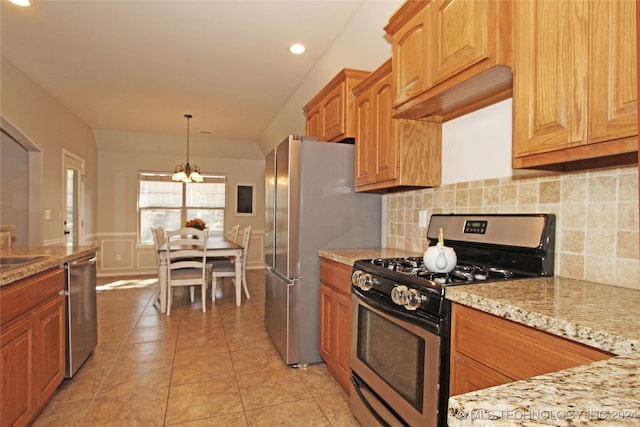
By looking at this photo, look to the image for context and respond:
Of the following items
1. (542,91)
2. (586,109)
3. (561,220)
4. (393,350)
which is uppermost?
(542,91)

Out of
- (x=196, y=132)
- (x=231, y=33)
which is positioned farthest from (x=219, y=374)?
(x=196, y=132)

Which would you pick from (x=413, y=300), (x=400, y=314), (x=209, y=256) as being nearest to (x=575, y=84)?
(x=413, y=300)

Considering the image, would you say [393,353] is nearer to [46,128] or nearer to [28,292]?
[28,292]

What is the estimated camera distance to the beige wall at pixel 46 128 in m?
3.64

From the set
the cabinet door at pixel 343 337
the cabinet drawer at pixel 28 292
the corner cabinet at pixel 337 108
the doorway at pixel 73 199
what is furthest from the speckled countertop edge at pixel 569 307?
the doorway at pixel 73 199

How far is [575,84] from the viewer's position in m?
1.13

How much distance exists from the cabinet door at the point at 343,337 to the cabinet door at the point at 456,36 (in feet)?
4.51

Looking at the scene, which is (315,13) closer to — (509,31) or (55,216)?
(509,31)

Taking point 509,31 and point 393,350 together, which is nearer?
point 509,31

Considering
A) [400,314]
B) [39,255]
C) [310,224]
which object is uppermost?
[310,224]

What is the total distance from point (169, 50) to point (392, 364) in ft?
11.2

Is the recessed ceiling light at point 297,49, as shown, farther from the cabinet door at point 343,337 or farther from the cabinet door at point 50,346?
the cabinet door at point 50,346

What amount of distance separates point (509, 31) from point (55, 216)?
5.43 meters

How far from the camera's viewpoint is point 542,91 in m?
1.23
